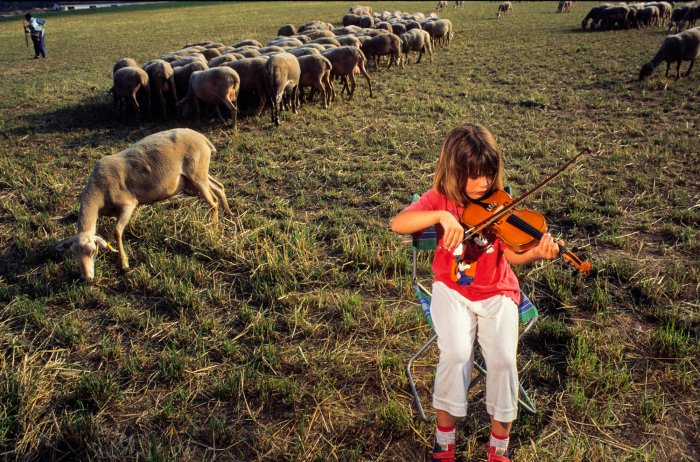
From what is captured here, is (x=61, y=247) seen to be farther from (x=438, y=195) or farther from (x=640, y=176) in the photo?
(x=640, y=176)

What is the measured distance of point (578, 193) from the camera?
19.6ft

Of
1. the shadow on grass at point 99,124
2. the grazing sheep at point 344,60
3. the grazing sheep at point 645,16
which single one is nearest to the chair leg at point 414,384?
the shadow on grass at point 99,124

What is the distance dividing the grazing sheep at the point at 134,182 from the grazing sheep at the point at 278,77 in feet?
14.2

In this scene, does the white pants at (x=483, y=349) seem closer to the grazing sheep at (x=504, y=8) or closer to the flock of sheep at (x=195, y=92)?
the flock of sheep at (x=195, y=92)

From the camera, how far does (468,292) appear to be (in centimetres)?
267

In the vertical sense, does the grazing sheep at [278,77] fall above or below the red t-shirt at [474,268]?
above

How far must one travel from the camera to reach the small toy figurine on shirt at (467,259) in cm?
266

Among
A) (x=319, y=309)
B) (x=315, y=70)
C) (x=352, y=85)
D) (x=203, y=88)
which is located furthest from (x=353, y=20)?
(x=319, y=309)

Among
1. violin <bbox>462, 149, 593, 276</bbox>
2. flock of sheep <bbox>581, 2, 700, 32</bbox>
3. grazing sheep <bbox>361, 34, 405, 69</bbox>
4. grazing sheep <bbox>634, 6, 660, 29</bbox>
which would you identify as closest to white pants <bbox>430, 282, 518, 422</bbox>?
violin <bbox>462, 149, 593, 276</bbox>

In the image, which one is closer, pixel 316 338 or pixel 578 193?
pixel 316 338

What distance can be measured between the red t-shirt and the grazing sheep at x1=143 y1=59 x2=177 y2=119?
8.92 metres

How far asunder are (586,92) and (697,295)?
8434 millimetres

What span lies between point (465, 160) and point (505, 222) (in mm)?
411

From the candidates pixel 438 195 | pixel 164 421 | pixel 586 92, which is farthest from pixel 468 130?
pixel 586 92
